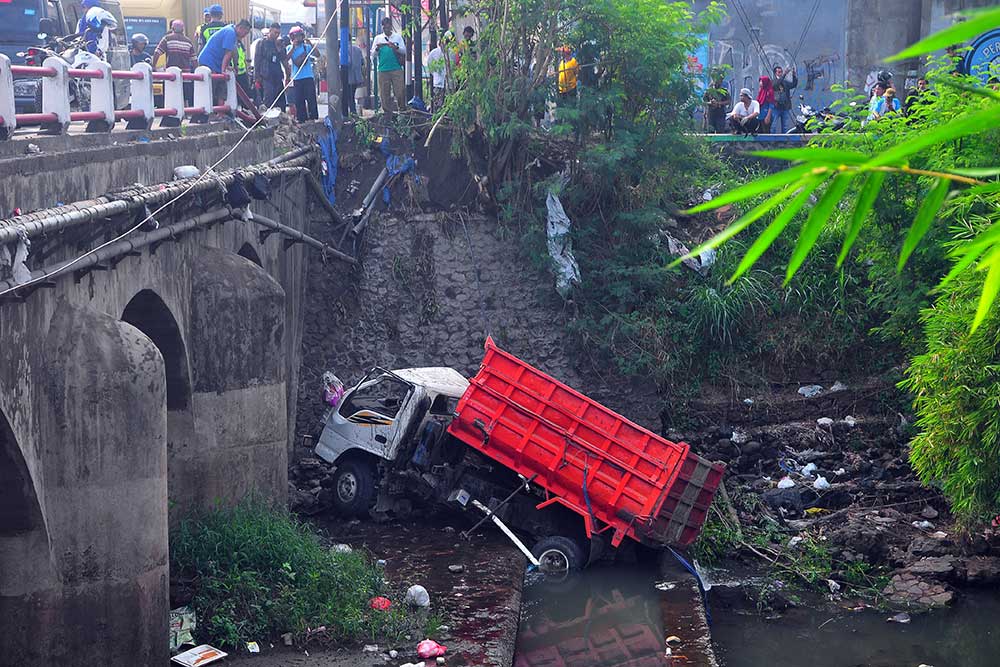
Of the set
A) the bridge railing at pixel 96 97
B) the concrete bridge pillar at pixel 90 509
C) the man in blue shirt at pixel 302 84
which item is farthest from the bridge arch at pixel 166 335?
the man in blue shirt at pixel 302 84

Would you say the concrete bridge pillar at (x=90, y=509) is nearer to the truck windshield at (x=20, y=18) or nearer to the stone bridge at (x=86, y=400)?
the stone bridge at (x=86, y=400)

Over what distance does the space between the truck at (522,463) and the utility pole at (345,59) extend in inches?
282

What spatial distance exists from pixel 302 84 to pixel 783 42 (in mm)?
13946

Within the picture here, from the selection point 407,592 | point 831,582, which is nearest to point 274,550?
point 407,592

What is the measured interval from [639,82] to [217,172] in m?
8.59

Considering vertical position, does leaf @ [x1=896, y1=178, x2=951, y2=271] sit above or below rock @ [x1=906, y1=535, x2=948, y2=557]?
above

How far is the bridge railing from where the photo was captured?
8.38 metres

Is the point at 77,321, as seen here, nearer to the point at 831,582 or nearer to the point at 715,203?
the point at 715,203

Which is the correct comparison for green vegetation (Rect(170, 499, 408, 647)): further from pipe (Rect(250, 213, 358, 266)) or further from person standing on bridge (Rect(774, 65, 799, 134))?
person standing on bridge (Rect(774, 65, 799, 134))

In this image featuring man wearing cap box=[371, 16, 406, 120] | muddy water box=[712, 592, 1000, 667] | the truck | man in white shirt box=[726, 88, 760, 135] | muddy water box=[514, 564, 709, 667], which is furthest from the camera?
man in white shirt box=[726, 88, 760, 135]

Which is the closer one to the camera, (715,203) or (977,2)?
(715,203)

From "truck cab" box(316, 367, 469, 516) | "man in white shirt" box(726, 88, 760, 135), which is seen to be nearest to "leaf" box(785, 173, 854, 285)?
"truck cab" box(316, 367, 469, 516)

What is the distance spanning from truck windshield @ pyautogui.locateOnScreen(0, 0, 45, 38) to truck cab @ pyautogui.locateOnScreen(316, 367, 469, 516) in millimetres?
8757

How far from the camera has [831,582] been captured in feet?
45.9
